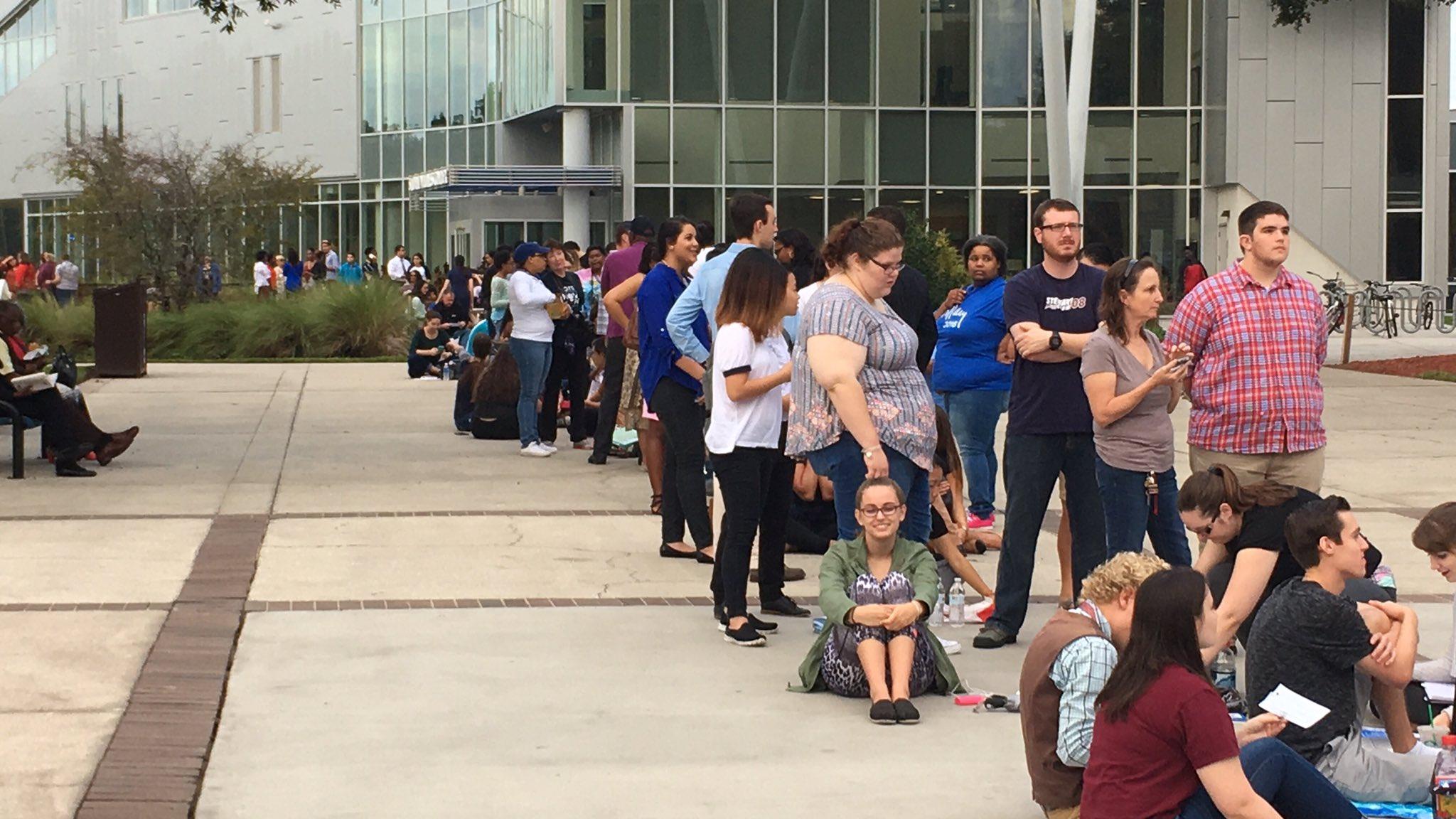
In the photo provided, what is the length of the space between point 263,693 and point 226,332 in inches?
924

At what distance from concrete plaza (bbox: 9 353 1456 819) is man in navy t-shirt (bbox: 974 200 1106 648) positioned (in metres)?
0.37

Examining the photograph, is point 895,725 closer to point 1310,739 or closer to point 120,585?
point 1310,739

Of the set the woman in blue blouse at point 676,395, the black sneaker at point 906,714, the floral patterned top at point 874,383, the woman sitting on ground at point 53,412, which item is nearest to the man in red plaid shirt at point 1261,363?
the floral patterned top at point 874,383

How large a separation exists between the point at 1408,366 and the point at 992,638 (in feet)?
60.5

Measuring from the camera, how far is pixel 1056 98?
20.9 meters

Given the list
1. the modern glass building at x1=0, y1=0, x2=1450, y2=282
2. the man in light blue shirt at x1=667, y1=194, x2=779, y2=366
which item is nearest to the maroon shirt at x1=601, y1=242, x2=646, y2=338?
the man in light blue shirt at x1=667, y1=194, x2=779, y2=366

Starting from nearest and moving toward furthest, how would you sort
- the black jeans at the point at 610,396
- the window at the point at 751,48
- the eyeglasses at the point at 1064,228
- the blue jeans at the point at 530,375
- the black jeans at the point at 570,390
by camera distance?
the eyeglasses at the point at 1064,228 → the black jeans at the point at 610,396 → the blue jeans at the point at 530,375 → the black jeans at the point at 570,390 → the window at the point at 751,48

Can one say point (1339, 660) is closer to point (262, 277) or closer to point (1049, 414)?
point (1049, 414)

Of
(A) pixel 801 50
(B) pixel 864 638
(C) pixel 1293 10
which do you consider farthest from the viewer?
(A) pixel 801 50

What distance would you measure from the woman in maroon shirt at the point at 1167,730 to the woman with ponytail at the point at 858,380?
2448 mm

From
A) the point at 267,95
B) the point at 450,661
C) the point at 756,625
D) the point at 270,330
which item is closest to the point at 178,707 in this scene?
the point at 450,661

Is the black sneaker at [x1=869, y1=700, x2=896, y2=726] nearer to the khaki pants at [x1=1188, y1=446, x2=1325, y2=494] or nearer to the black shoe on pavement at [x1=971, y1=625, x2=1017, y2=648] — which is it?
the black shoe on pavement at [x1=971, y1=625, x2=1017, y2=648]

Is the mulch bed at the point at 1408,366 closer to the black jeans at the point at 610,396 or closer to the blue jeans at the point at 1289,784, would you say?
the black jeans at the point at 610,396

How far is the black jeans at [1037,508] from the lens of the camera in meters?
7.70
